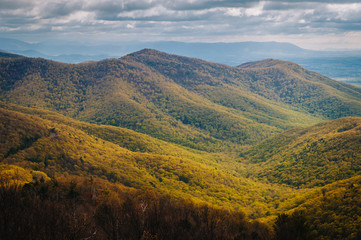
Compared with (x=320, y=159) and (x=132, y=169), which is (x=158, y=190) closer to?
(x=132, y=169)

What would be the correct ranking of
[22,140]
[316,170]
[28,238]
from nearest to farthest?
[28,238]
[22,140]
[316,170]

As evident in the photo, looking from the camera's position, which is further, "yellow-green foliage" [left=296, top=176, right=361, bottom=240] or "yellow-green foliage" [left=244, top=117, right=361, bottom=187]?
"yellow-green foliage" [left=244, top=117, right=361, bottom=187]

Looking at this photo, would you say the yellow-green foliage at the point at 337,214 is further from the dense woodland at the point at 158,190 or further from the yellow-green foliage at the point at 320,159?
the yellow-green foliage at the point at 320,159

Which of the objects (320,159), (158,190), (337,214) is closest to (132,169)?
(158,190)

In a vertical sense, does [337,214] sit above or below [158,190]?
above

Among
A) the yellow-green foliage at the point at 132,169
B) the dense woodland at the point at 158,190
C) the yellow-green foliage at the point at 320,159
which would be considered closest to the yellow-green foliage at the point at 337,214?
the dense woodland at the point at 158,190

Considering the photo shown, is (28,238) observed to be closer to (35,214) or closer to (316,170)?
(35,214)

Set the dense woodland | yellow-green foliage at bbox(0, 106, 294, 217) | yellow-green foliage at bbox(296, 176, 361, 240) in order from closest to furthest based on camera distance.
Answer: the dense woodland < yellow-green foliage at bbox(296, 176, 361, 240) < yellow-green foliage at bbox(0, 106, 294, 217)

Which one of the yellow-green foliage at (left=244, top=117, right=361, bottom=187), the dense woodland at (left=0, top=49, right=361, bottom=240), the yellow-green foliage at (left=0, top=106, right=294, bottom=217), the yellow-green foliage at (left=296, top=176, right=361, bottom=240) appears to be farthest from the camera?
the yellow-green foliage at (left=244, top=117, right=361, bottom=187)

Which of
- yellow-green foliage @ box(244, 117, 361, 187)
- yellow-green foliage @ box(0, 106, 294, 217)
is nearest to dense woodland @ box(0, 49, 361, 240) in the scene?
yellow-green foliage @ box(0, 106, 294, 217)

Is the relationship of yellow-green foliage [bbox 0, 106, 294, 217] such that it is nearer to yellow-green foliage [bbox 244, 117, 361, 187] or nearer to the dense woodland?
the dense woodland

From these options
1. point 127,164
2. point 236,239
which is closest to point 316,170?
point 127,164
